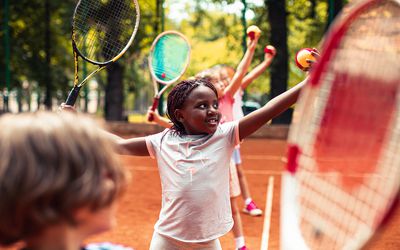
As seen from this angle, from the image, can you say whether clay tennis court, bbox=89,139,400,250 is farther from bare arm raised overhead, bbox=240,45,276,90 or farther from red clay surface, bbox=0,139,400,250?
bare arm raised overhead, bbox=240,45,276,90

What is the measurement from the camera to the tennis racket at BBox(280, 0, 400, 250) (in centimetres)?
162

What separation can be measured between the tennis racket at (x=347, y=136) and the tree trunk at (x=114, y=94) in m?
15.5

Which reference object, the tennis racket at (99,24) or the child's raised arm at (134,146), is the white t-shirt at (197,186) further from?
the tennis racket at (99,24)

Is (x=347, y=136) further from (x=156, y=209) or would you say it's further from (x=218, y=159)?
(x=156, y=209)

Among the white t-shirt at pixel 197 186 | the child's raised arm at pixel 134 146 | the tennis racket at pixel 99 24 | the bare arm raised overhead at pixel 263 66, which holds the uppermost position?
the tennis racket at pixel 99 24

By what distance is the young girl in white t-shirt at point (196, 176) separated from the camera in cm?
293

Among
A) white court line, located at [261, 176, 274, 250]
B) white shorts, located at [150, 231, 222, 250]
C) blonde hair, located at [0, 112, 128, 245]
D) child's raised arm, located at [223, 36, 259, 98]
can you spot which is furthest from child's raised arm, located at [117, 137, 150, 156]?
white court line, located at [261, 176, 274, 250]

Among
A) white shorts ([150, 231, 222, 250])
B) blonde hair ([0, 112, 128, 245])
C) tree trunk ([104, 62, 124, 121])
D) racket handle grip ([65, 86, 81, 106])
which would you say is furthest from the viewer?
tree trunk ([104, 62, 124, 121])

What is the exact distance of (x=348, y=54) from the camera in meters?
1.87

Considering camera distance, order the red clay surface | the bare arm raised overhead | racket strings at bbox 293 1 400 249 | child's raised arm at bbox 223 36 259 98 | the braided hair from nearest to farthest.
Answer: racket strings at bbox 293 1 400 249, the braided hair, child's raised arm at bbox 223 36 259 98, the red clay surface, the bare arm raised overhead

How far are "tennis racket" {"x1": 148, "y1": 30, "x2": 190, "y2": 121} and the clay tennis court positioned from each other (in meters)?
1.15

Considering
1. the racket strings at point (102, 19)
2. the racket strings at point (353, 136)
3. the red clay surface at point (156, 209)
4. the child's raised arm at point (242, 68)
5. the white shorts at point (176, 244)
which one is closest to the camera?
the racket strings at point (353, 136)

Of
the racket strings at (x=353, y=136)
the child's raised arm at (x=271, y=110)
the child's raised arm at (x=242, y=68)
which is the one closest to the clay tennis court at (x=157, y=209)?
the racket strings at (x=353, y=136)

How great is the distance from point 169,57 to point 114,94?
→ 11445 mm
